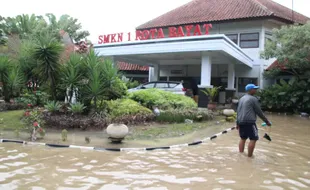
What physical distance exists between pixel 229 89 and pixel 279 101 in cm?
367

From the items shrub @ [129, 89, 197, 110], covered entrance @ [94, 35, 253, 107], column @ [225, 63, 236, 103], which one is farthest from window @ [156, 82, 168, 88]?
column @ [225, 63, 236, 103]

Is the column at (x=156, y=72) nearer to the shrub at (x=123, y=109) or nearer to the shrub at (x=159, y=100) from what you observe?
the shrub at (x=159, y=100)

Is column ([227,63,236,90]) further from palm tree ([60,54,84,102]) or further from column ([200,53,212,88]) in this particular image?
palm tree ([60,54,84,102])

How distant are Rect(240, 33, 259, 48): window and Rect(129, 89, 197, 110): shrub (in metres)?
9.07

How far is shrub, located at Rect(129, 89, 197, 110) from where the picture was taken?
1348 centimetres

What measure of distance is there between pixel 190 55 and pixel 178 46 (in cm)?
267

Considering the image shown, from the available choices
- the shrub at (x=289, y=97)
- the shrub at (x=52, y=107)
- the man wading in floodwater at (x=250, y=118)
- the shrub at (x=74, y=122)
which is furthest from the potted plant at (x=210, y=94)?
the man wading in floodwater at (x=250, y=118)

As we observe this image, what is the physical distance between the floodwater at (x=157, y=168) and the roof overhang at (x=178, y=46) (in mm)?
7751

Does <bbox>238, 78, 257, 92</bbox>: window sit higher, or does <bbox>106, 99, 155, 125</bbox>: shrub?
<bbox>238, 78, 257, 92</bbox>: window

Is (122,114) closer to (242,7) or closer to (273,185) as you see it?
(273,185)

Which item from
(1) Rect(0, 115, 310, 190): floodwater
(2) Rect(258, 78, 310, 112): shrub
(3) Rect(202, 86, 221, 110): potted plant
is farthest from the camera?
(2) Rect(258, 78, 310, 112): shrub

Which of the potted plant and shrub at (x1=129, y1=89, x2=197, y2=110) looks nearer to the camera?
shrub at (x1=129, y1=89, x2=197, y2=110)

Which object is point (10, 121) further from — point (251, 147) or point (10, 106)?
point (251, 147)

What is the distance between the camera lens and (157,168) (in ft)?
19.5
